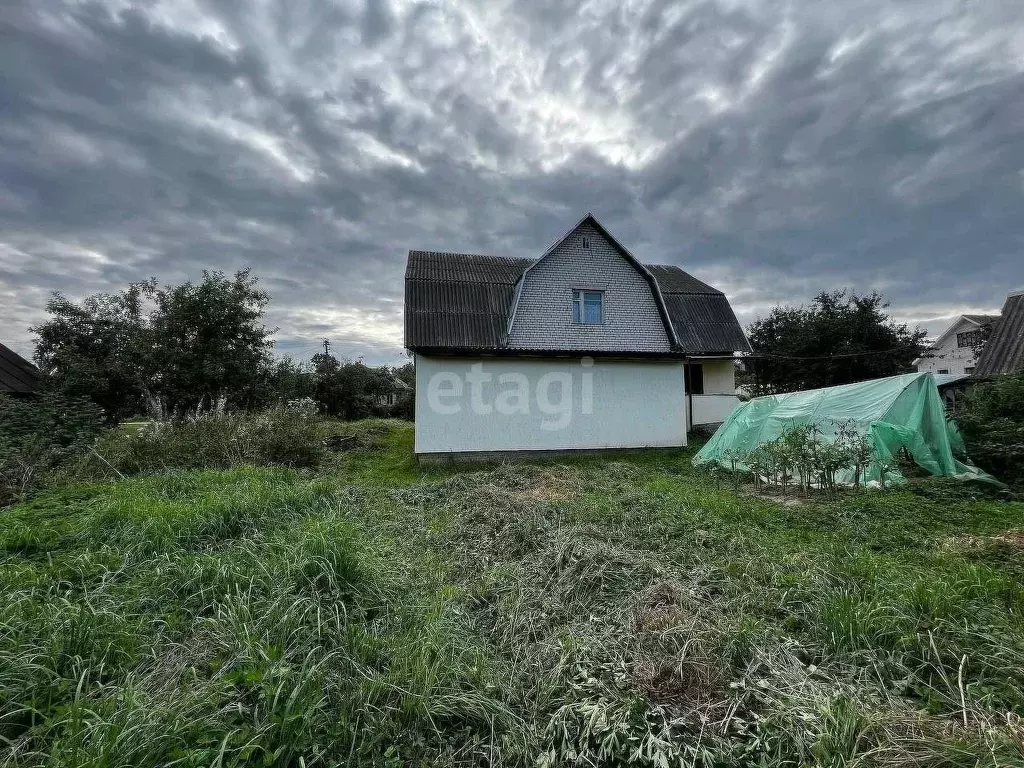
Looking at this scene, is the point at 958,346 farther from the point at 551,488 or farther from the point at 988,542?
the point at 551,488

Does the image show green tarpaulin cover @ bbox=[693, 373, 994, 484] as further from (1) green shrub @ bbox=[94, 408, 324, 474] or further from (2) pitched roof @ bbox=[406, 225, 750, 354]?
(1) green shrub @ bbox=[94, 408, 324, 474]

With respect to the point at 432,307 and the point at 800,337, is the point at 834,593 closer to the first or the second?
the point at 432,307

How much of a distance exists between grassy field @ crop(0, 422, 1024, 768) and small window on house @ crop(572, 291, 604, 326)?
7.59 meters

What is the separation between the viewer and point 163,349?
512 inches

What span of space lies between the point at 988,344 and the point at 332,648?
18.3 metres

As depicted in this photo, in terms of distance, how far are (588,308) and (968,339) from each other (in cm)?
2714

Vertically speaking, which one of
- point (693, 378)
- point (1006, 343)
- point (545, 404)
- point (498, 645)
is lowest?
point (498, 645)

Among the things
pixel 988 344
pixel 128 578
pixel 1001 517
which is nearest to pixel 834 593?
pixel 1001 517

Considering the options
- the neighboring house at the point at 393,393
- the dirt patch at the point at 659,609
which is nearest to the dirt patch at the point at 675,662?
the dirt patch at the point at 659,609

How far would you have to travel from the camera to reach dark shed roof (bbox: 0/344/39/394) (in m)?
12.3

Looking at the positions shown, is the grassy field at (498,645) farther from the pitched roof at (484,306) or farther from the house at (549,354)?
the pitched roof at (484,306)

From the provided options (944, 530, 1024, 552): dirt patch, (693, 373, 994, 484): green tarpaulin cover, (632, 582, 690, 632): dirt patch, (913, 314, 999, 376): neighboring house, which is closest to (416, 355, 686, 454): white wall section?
(693, 373, 994, 484): green tarpaulin cover

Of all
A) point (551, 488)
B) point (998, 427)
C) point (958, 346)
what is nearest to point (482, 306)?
point (551, 488)

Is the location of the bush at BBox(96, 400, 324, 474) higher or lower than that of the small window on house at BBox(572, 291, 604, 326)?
lower
